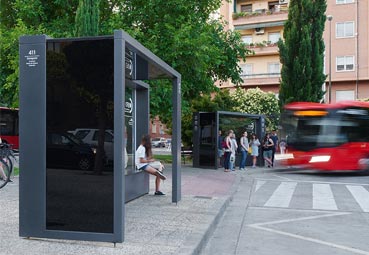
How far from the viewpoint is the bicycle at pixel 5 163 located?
11.4 meters

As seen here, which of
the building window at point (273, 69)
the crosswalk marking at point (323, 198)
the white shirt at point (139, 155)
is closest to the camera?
the white shirt at point (139, 155)

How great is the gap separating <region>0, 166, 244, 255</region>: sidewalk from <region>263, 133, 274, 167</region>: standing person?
10.8 metres

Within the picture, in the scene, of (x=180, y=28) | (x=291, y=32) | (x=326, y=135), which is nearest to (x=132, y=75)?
(x=180, y=28)

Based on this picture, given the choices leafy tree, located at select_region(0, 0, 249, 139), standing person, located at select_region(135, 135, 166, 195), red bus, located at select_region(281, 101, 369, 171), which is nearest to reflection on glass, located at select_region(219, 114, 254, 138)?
leafy tree, located at select_region(0, 0, 249, 139)

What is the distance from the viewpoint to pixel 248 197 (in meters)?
11.8

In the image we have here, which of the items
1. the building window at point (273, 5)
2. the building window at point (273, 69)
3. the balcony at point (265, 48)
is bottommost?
the building window at point (273, 69)

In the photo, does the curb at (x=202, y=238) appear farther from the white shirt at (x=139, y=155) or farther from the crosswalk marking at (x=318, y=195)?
the crosswalk marking at (x=318, y=195)

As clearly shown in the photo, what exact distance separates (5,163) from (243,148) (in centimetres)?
1136

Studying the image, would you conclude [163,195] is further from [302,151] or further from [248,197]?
[302,151]

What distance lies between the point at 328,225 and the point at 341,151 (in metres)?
10.6

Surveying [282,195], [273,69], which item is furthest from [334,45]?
[282,195]

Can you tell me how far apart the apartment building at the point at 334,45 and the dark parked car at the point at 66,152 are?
1487 inches

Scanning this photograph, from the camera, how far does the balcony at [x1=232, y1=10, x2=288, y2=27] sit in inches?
1863

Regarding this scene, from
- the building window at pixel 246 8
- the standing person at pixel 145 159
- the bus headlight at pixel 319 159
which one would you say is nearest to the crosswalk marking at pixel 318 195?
the standing person at pixel 145 159
